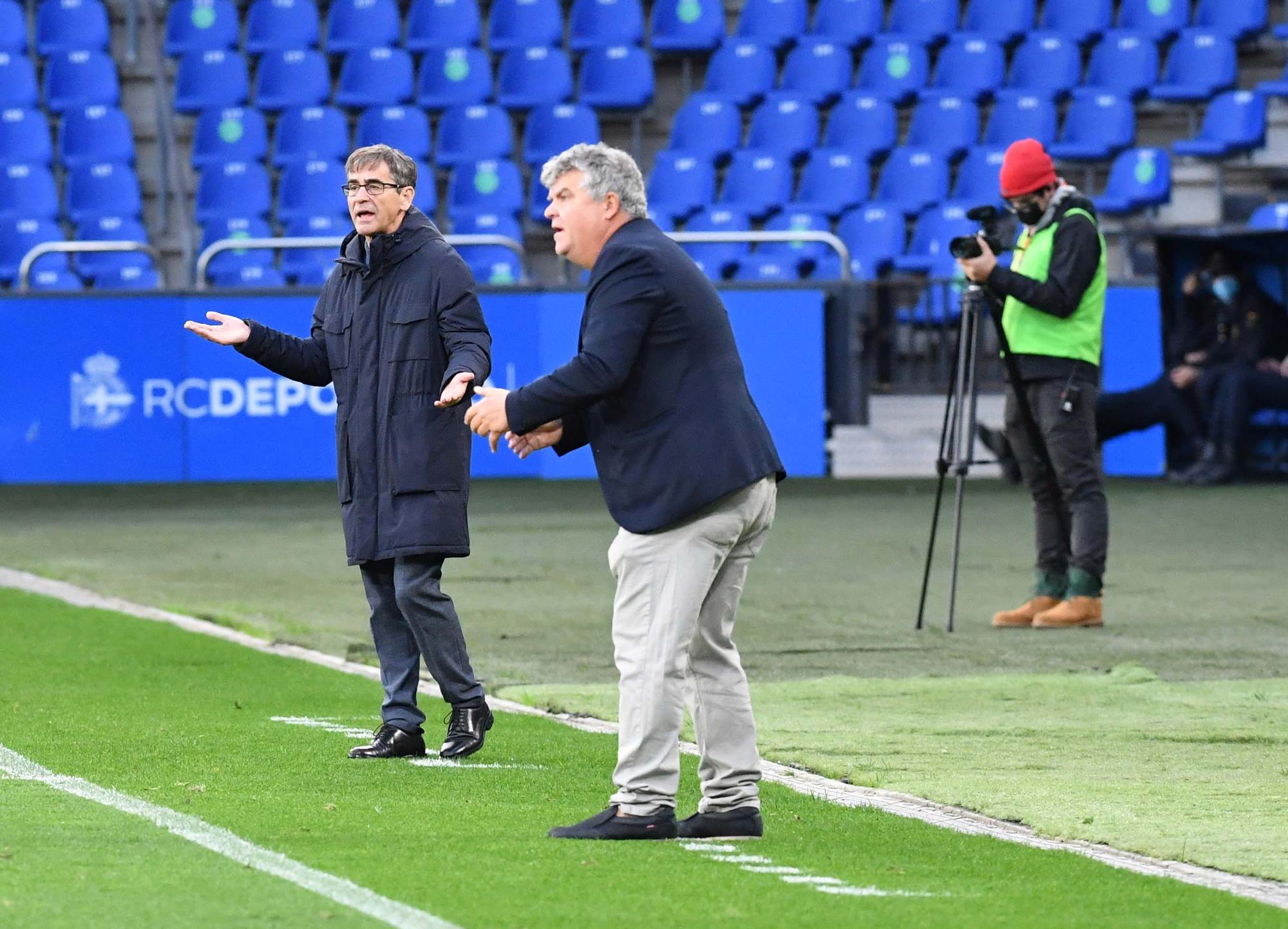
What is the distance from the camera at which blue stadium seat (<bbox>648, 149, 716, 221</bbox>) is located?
22.0 metres

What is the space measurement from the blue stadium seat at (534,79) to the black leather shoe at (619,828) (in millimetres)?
17707

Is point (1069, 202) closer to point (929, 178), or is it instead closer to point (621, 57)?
point (929, 178)

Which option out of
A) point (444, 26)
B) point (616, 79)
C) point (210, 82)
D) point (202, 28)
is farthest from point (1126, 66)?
point (202, 28)

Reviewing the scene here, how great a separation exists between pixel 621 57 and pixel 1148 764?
16.8 m

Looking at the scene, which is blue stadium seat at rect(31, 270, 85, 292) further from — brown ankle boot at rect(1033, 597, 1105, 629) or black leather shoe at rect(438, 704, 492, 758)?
black leather shoe at rect(438, 704, 492, 758)

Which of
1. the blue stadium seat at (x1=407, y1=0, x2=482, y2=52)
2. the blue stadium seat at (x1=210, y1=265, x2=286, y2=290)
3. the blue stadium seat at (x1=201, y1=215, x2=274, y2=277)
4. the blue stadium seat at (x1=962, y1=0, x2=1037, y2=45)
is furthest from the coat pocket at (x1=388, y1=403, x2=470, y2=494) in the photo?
the blue stadium seat at (x1=962, y1=0, x2=1037, y2=45)

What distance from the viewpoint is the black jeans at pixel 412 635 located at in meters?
7.14

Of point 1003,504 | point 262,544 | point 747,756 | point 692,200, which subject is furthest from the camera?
point 692,200

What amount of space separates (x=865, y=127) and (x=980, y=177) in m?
1.42

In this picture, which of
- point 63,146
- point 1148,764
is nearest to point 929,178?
point 63,146

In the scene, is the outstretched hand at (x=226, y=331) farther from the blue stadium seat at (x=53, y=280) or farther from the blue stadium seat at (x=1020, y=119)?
the blue stadium seat at (x=1020, y=119)

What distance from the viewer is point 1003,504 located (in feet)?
58.6

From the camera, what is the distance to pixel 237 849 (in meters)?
5.48

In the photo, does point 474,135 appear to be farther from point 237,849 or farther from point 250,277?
point 237,849
